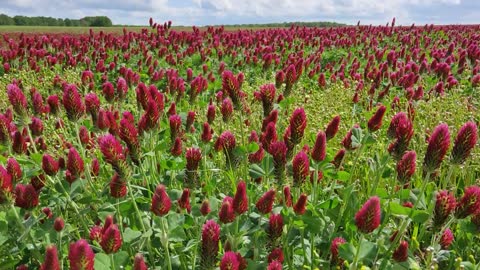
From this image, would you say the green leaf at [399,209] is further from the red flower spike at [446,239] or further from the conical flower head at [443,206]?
the red flower spike at [446,239]

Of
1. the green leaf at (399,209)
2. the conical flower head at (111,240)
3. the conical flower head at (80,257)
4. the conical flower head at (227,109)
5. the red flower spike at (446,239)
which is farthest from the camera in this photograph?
the conical flower head at (227,109)

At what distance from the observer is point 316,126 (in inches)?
187

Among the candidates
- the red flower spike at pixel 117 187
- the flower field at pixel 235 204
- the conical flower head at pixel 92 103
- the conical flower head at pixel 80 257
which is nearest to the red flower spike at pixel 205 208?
the flower field at pixel 235 204

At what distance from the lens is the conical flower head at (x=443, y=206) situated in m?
1.80

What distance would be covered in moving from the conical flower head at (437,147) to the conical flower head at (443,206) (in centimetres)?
12

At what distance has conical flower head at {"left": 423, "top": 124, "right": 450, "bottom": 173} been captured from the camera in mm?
1825

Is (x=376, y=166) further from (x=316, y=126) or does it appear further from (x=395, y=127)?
(x=316, y=126)

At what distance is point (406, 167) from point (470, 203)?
0.37 meters

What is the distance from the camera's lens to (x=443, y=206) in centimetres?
181

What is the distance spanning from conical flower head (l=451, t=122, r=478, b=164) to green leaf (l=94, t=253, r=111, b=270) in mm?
1413

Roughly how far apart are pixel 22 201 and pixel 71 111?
0.60 metres

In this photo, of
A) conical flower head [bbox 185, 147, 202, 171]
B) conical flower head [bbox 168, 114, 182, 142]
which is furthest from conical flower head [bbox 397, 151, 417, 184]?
conical flower head [bbox 168, 114, 182, 142]

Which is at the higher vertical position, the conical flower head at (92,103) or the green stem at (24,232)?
the conical flower head at (92,103)

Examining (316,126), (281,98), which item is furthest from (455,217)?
(316,126)
